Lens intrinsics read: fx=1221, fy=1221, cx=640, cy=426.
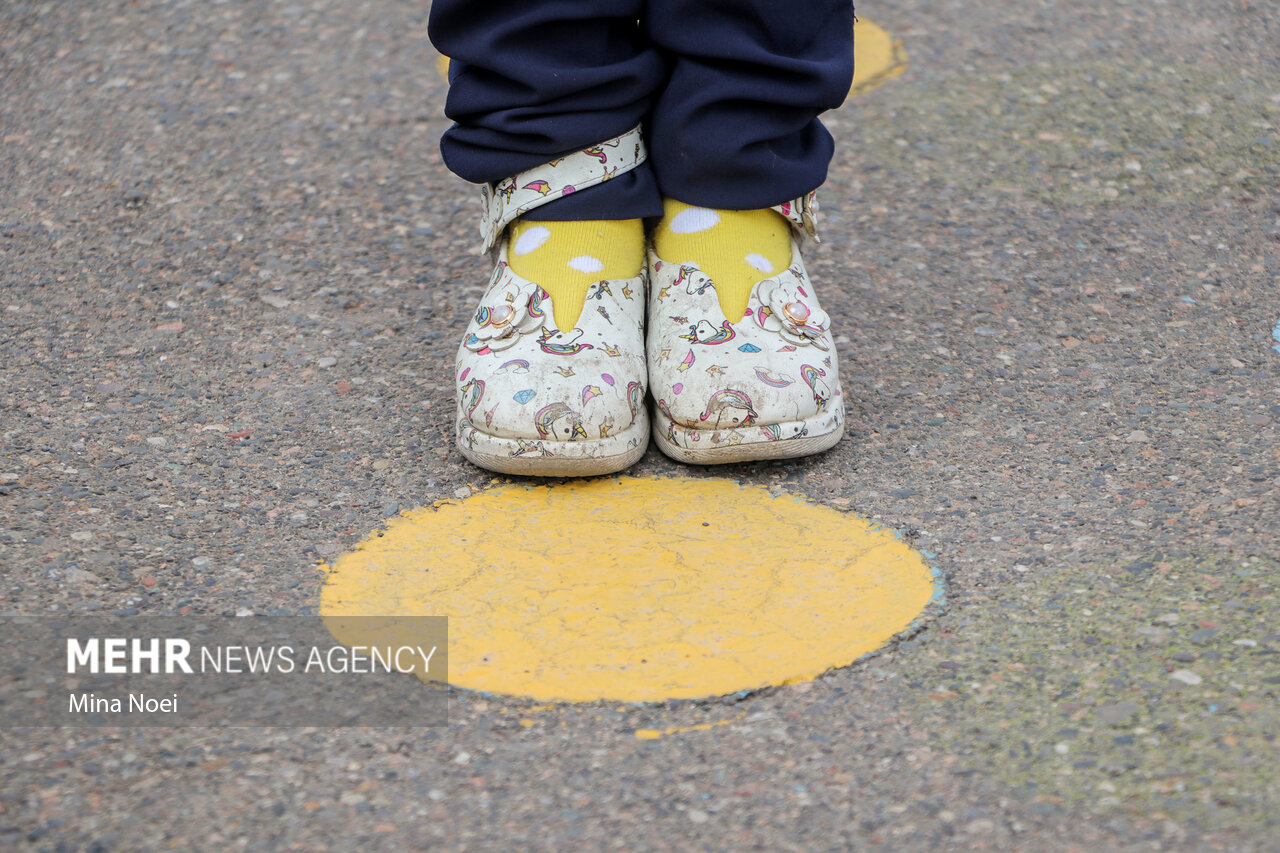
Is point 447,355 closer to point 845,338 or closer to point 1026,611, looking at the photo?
point 845,338

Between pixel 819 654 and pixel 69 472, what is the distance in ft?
2.93

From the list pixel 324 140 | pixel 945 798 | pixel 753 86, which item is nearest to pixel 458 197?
pixel 324 140

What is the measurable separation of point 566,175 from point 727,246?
21 cm

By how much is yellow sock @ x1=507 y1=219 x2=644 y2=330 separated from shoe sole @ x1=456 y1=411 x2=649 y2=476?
0.15 meters

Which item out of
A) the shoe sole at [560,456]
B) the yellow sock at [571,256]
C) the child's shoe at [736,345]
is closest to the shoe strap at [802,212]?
the child's shoe at [736,345]

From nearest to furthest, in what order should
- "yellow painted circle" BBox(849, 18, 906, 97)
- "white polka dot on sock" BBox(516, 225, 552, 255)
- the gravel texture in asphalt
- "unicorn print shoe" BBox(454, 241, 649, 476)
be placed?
the gravel texture in asphalt
"unicorn print shoe" BBox(454, 241, 649, 476)
"white polka dot on sock" BBox(516, 225, 552, 255)
"yellow painted circle" BBox(849, 18, 906, 97)

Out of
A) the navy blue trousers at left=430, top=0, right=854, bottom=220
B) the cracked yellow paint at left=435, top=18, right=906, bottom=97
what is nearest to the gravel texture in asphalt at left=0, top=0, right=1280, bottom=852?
the cracked yellow paint at left=435, top=18, right=906, bottom=97

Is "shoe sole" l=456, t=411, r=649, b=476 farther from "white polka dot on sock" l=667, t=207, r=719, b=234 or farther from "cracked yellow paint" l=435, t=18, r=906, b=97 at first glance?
"cracked yellow paint" l=435, t=18, r=906, b=97

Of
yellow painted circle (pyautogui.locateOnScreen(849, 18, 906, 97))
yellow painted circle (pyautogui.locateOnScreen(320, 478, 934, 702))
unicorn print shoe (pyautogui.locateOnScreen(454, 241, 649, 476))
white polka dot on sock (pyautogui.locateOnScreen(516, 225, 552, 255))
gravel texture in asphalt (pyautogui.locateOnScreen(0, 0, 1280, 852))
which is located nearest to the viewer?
gravel texture in asphalt (pyautogui.locateOnScreen(0, 0, 1280, 852))

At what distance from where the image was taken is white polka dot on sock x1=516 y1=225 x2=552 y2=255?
1491 millimetres

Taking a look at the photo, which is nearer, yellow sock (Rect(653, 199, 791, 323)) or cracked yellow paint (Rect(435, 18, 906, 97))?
yellow sock (Rect(653, 199, 791, 323))

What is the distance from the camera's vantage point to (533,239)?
4.91 feet

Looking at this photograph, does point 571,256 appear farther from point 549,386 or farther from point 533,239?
point 549,386

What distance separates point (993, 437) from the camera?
1.51 meters
